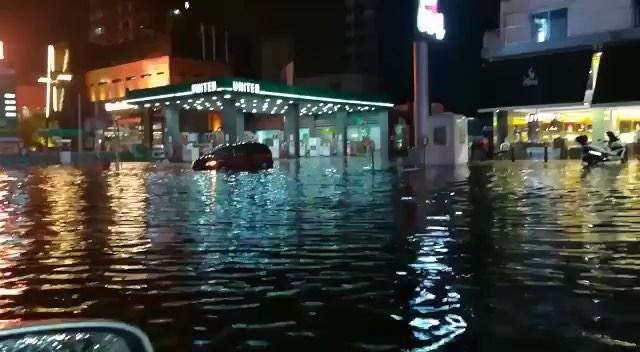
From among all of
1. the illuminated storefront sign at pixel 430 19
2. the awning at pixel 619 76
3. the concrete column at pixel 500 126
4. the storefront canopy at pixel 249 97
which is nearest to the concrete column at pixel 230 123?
the storefront canopy at pixel 249 97

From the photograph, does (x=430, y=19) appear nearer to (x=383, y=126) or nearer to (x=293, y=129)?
(x=293, y=129)

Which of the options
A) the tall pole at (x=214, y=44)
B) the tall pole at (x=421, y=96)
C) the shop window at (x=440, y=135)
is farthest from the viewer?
the tall pole at (x=214, y=44)

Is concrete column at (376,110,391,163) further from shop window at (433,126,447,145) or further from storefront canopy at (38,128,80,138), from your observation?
storefront canopy at (38,128,80,138)

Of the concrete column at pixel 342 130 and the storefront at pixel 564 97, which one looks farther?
the concrete column at pixel 342 130

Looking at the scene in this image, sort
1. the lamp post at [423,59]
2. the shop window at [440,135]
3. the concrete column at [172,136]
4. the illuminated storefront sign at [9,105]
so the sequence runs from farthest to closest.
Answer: the illuminated storefront sign at [9,105]
the concrete column at [172,136]
the shop window at [440,135]
the lamp post at [423,59]

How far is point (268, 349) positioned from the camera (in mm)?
5293

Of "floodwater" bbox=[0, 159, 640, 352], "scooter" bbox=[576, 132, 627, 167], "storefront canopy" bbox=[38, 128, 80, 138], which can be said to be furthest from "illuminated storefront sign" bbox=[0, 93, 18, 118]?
"floodwater" bbox=[0, 159, 640, 352]

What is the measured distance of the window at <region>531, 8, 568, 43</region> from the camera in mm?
42438

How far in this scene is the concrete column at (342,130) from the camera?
224ft

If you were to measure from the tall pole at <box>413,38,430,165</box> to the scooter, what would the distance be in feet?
24.0

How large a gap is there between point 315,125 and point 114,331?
243ft

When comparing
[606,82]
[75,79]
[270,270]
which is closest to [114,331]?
[270,270]

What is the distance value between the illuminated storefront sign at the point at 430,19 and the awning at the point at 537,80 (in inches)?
306

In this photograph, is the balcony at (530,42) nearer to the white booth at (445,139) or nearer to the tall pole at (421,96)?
the white booth at (445,139)
